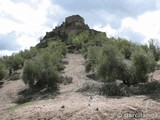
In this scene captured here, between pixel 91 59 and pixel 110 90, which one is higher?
pixel 91 59

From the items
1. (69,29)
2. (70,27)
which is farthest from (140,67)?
(70,27)

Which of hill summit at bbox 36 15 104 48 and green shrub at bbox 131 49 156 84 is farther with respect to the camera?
hill summit at bbox 36 15 104 48

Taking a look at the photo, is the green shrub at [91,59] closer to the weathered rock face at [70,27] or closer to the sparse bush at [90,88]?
the sparse bush at [90,88]

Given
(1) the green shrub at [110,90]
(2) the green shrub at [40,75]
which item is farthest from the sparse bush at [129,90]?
(2) the green shrub at [40,75]

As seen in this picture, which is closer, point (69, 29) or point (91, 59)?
point (91, 59)

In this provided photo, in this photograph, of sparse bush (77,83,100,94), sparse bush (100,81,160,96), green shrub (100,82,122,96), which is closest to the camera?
sparse bush (100,81,160,96)

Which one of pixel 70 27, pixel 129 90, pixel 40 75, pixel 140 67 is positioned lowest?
pixel 129 90

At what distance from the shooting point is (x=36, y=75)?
39.3 meters

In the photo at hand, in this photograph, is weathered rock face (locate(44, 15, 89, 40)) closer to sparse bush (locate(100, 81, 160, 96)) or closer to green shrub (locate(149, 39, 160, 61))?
green shrub (locate(149, 39, 160, 61))

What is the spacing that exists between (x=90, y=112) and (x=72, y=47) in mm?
79489

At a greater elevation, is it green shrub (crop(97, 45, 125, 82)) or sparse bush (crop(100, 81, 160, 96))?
green shrub (crop(97, 45, 125, 82))

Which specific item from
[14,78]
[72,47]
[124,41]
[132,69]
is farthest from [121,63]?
[72,47]

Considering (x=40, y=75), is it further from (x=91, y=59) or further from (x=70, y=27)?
(x=70, y=27)

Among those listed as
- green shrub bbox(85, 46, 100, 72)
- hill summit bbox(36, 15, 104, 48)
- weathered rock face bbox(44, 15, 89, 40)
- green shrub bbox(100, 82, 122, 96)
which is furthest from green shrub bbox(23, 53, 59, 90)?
weathered rock face bbox(44, 15, 89, 40)
